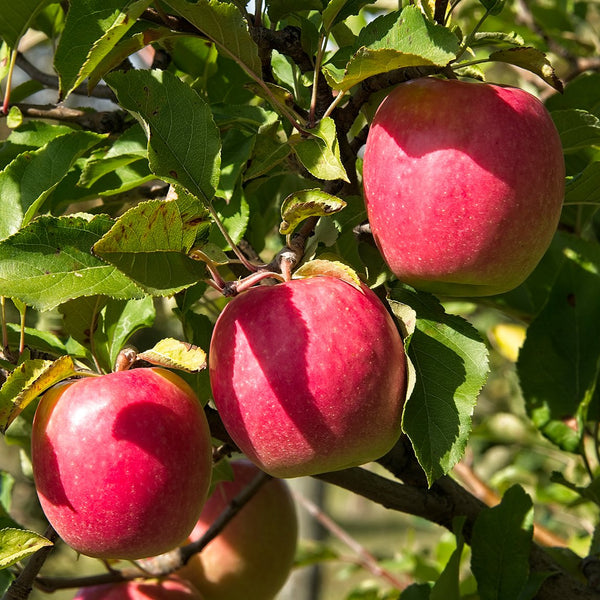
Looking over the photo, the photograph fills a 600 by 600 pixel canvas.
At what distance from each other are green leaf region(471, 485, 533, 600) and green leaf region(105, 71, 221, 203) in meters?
0.48

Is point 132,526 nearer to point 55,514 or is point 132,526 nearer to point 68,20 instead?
point 55,514

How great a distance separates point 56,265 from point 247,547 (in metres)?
0.65

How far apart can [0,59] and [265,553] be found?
27.5 inches

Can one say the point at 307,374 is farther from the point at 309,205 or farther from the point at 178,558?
the point at 178,558

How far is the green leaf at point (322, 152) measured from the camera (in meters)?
0.61

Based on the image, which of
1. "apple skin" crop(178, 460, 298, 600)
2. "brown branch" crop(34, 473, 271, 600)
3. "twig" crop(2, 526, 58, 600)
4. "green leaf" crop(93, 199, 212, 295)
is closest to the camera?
"green leaf" crop(93, 199, 212, 295)

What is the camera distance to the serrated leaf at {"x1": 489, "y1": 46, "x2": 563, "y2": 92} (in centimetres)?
63

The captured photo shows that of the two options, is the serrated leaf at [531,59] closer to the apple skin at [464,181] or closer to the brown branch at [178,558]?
the apple skin at [464,181]

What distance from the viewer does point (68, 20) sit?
0.66 m

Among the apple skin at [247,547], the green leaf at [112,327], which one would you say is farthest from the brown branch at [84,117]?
the apple skin at [247,547]

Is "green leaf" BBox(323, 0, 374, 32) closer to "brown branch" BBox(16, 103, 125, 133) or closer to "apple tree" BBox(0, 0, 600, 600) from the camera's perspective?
"apple tree" BBox(0, 0, 600, 600)

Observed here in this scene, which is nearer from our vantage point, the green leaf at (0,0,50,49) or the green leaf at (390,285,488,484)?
the green leaf at (390,285,488,484)

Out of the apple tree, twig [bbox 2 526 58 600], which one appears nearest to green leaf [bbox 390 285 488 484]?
the apple tree

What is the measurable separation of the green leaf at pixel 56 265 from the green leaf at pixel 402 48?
0.21m
